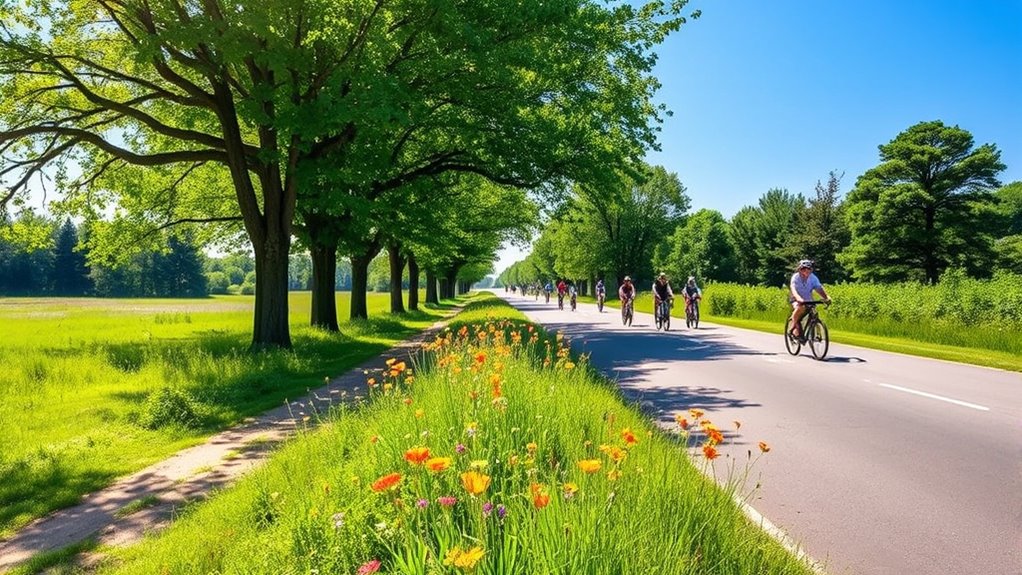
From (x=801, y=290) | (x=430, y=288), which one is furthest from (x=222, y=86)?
(x=430, y=288)

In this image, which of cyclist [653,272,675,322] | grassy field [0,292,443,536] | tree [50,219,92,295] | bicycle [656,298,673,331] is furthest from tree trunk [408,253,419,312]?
tree [50,219,92,295]

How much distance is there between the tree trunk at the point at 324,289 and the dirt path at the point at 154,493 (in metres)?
12.6

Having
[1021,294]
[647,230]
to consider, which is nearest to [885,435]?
[1021,294]

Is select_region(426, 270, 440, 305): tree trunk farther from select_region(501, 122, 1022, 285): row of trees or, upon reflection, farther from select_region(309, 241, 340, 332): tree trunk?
select_region(309, 241, 340, 332): tree trunk

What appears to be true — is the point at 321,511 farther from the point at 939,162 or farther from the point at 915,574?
the point at 939,162

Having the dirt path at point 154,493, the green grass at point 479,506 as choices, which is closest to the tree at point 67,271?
the dirt path at point 154,493

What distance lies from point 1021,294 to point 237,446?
63.5 feet

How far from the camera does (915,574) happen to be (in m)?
3.41

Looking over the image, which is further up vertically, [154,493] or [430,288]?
[430,288]

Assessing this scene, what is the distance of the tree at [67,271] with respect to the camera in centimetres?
9800

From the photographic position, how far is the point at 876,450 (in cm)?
593

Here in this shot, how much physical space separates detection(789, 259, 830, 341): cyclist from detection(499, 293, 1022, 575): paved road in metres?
1.62

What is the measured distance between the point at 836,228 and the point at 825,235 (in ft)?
4.72

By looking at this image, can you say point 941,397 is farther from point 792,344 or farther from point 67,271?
point 67,271
